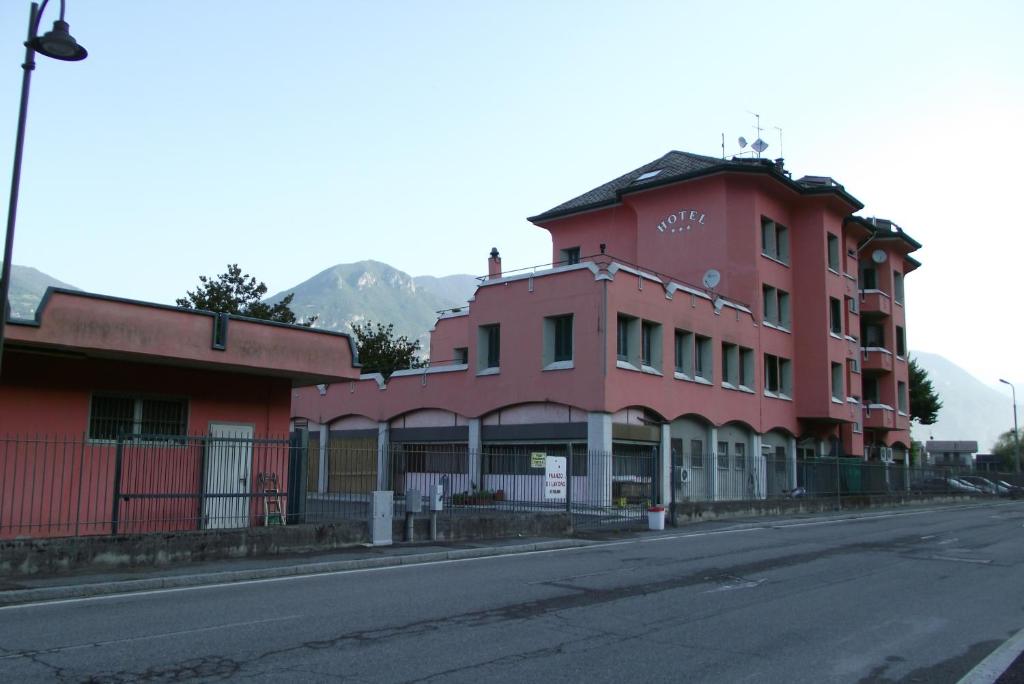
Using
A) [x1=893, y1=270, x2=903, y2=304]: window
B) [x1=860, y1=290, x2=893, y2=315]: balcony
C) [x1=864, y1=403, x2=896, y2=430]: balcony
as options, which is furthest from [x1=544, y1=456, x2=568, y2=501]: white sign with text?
[x1=893, y1=270, x2=903, y2=304]: window

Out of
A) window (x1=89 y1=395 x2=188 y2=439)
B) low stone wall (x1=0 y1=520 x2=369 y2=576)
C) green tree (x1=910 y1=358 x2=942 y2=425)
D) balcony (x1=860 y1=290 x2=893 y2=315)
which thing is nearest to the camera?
low stone wall (x1=0 y1=520 x2=369 y2=576)

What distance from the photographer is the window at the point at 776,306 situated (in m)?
40.8

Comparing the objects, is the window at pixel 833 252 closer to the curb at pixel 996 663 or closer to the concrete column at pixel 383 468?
the concrete column at pixel 383 468

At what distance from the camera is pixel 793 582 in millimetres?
12969

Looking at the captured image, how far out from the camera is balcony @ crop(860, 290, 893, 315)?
5084 centimetres

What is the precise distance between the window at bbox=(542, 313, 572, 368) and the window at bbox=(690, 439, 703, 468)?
22.0ft

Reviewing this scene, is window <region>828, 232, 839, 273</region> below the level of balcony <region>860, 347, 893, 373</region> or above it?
above

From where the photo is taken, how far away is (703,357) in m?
35.8

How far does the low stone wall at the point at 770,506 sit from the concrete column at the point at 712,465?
175cm

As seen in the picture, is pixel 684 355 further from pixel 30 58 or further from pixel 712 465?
pixel 30 58

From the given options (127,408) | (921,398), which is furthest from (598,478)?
(921,398)

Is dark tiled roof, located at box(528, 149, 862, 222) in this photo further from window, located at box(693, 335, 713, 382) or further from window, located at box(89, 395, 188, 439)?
window, located at box(89, 395, 188, 439)

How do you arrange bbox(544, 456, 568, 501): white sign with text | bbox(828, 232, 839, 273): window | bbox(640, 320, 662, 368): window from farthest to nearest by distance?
1. bbox(828, 232, 839, 273): window
2. bbox(640, 320, 662, 368): window
3. bbox(544, 456, 568, 501): white sign with text

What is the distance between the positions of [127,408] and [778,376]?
30.5 meters
